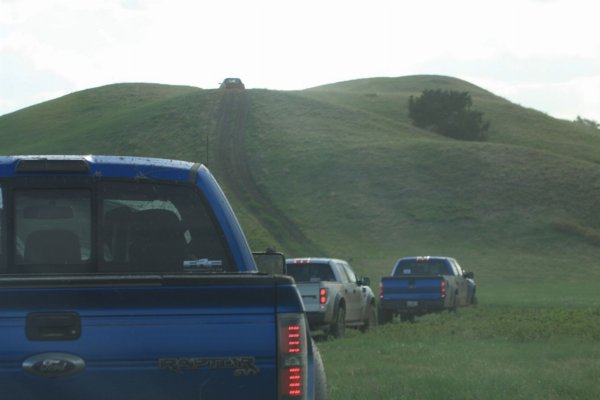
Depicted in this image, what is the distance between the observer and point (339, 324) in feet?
69.1

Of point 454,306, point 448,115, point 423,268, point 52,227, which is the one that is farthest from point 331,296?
point 448,115

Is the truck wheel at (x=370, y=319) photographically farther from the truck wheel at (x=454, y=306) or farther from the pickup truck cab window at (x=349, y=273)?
the truck wheel at (x=454, y=306)

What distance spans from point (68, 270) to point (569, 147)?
95700 mm

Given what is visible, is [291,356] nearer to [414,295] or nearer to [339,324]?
[339,324]

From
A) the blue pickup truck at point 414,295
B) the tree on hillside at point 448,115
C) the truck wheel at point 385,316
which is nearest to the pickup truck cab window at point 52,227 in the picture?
the blue pickup truck at point 414,295

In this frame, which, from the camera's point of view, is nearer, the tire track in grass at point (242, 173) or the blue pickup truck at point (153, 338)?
the blue pickup truck at point (153, 338)

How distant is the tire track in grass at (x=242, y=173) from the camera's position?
62.1 meters

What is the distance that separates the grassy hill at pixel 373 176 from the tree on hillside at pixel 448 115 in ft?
5.96

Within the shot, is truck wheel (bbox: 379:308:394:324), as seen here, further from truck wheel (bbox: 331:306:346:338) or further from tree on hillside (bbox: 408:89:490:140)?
tree on hillside (bbox: 408:89:490:140)

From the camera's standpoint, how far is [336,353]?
51.9 feet

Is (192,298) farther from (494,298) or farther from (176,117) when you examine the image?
(176,117)

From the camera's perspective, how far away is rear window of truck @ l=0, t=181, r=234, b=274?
6.18m

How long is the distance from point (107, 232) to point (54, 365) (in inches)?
78.4

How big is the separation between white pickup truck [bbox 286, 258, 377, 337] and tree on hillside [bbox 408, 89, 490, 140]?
80.6 metres
